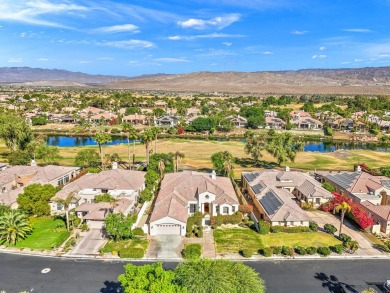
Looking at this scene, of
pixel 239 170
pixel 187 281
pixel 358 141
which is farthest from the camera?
pixel 358 141

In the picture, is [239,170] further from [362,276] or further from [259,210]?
[362,276]

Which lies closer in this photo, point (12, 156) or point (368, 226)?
point (368, 226)

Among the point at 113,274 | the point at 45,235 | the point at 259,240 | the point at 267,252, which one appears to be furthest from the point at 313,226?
the point at 45,235

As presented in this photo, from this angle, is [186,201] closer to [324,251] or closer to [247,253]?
[247,253]

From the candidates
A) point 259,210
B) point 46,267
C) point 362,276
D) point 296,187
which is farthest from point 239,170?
point 46,267

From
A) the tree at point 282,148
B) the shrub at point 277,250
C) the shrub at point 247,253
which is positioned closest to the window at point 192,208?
the shrub at point 247,253

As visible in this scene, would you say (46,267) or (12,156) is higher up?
(12,156)

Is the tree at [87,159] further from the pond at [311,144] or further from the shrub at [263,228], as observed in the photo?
the shrub at [263,228]
